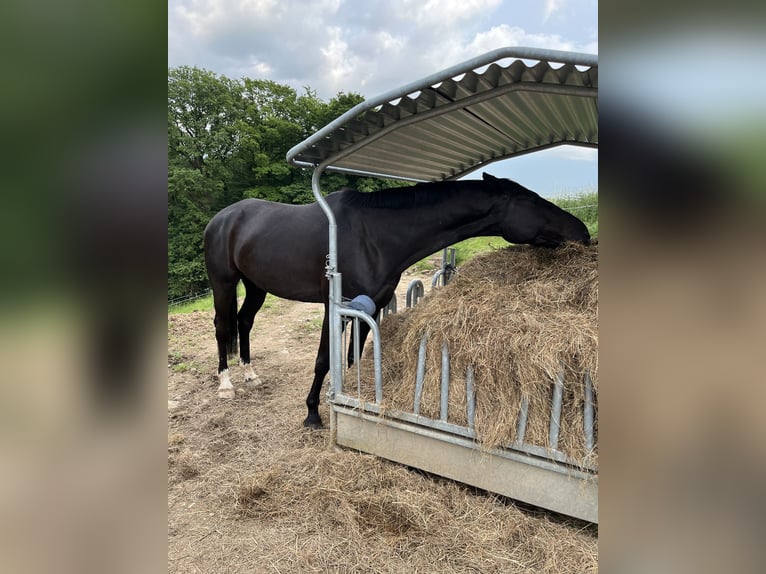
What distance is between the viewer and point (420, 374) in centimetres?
228

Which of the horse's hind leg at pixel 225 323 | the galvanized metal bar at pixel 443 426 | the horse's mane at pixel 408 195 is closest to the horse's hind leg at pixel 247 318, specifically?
the horse's hind leg at pixel 225 323

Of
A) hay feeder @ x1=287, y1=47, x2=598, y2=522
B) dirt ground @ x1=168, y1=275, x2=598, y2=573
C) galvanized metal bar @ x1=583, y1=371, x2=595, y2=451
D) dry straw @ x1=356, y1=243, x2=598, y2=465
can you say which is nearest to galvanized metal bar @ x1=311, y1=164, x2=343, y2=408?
hay feeder @ x1=287, y1=47, x2=598, y2=522

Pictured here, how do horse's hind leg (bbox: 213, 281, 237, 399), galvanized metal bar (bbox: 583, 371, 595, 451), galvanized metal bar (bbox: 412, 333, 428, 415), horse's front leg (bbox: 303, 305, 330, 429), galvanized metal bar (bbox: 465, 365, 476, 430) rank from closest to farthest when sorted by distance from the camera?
1. galvanized metal bar (bbox: 583, 371, 595, 451)
2. galvanized metal bar (bbox: 465, 365, 476, 430)
3. galvanized metal bar (bbox: 412, 333, 428, 415)
4. horse's front leg (bbox: 303, 305, 330, 429)
5. horse's hind leg (bbox: 213, 281, 237, 399)

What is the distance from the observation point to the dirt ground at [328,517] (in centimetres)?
186

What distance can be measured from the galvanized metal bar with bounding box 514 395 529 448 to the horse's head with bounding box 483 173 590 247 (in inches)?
50.1

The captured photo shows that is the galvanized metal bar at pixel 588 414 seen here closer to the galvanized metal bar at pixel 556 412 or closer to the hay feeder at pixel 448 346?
the hay feeder at pixel 448 346

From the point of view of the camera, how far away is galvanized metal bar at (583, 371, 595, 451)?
1807mm

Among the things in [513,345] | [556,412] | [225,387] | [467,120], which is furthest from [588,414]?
[225,387]

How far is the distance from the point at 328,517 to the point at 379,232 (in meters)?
1.88

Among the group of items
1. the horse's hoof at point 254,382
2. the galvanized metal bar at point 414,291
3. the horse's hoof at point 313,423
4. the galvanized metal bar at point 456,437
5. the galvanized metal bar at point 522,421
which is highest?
the galvanized metal bar at point 414,291

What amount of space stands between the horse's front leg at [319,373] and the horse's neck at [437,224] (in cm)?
73

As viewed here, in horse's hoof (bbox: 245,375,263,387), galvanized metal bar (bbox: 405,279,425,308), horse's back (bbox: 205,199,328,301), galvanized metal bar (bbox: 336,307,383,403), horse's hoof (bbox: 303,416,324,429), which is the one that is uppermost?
horse's back (bbox: 205,199,328,301)

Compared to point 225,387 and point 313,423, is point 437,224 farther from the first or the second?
point 225,387

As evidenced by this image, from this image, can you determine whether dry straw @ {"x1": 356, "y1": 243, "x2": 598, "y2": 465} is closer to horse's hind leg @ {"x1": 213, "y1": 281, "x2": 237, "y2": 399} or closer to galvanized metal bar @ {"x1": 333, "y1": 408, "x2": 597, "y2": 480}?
galvanized metal bar @ {"x1": 333, "y1": 408, "x2": 597, "y2": 480}
